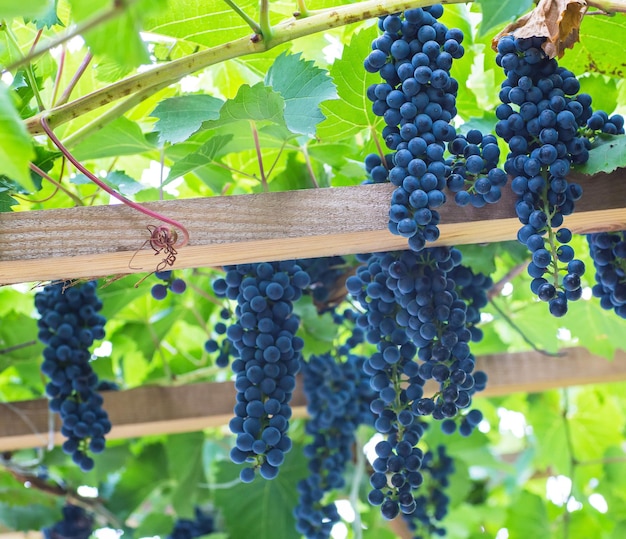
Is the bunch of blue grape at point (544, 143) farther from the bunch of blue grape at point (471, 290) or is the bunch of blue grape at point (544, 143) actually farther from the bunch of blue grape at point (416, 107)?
the bunch of blue grape at point (471, 290)

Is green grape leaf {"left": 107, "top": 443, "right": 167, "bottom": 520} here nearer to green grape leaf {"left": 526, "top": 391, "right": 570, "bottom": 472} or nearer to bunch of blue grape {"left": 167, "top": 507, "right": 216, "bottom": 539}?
bunch of blue grape {"left": 167, "top": 507, "right": 216, "bottom": 539}

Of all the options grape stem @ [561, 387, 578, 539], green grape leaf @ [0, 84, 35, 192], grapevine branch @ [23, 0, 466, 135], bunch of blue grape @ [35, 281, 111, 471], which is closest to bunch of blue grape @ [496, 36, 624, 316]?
grapevine branch @ [23, 0, 466, 135]

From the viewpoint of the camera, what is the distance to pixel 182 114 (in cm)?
96

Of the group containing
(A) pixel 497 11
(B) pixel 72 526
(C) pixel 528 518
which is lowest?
(C) pixel 528 518

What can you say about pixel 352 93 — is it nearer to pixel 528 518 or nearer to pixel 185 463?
pixel 185 463

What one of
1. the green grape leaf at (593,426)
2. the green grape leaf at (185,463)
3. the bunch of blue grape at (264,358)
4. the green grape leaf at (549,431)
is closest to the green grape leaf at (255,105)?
the bunch of blue grape at (264,358)

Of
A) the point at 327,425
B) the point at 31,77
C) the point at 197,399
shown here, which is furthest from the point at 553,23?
the point at 197,399

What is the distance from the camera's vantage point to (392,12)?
2.76 feet

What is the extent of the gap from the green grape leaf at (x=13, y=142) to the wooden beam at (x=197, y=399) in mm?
900

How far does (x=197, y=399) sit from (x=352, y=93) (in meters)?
0.77

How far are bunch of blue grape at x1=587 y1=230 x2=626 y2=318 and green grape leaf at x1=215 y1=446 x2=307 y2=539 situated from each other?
913mm

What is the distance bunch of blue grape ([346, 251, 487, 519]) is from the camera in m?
0.89

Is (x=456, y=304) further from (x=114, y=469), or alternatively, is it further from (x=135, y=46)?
(x=114, y=469)

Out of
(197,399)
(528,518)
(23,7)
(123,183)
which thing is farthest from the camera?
(528,518)
